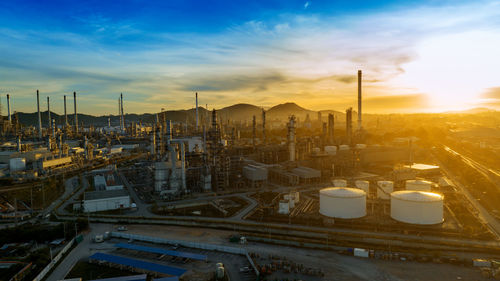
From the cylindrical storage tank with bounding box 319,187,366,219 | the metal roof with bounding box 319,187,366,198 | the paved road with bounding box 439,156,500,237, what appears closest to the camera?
the paved road with bounding box 439,156,500,237

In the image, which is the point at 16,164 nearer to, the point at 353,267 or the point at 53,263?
the point at 53,263

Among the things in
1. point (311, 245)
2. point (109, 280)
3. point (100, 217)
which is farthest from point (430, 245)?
point (100, 217)

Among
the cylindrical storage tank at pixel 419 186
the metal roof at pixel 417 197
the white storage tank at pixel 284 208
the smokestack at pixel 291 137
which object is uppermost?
the smokestack at pixel 291 137

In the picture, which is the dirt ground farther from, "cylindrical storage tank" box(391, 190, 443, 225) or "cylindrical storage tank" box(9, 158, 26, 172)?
"cylindrical storage tank" box(9, 158, 26, 172)

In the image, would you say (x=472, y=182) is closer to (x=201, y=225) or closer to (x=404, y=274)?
(x=404, y=274)

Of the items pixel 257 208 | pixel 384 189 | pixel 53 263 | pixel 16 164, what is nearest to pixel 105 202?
pixel 53 263

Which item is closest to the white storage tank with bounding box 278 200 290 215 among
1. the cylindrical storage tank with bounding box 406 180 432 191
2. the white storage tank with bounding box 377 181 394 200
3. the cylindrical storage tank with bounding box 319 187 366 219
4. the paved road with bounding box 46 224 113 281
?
the cylindrical storage tank with bounding box 319 187 366 219

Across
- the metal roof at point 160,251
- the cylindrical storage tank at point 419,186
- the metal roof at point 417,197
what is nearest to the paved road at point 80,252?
the metal roof at point 160,251

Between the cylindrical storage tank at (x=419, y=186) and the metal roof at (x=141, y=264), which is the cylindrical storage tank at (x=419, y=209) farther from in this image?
the metal roof at (x=141, y=264)
